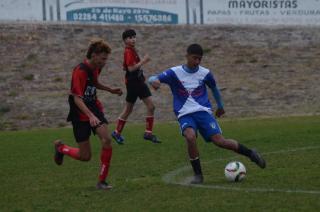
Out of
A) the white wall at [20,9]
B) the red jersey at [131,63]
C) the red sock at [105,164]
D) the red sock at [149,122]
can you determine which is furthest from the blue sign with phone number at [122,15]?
the red sock at [105,164]

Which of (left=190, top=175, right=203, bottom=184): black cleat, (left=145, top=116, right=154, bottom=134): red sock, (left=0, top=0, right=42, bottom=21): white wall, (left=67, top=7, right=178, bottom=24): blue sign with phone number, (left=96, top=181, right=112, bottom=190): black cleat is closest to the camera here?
(left=96, top=181, right=112, bottom=190): black cleat

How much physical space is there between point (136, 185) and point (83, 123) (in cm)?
100

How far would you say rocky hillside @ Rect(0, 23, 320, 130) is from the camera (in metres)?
29.3

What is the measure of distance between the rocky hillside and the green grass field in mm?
11715

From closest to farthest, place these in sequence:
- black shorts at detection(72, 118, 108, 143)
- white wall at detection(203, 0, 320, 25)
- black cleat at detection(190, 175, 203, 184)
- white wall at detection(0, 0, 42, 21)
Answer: black shorts at detection(72, 118, 108, 143) < black cleat at detection(190, 175, 203, 184) < white wall at detection(0, 0, 42, 21) < white wall at detection(203, 0, 320, 25)

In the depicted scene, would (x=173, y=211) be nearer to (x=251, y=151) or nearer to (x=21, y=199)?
(x=21, y=199)

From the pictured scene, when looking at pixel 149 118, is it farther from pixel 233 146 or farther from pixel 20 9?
pixel 20 9

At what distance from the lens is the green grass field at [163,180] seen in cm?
841

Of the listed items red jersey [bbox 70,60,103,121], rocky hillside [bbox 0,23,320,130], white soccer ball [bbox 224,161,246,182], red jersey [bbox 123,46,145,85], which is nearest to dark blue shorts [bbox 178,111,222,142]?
white soccer ball [bbox 224,161,246,182]

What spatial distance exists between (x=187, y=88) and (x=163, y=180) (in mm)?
1237

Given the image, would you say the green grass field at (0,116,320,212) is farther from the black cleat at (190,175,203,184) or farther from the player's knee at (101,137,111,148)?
the player's knee at (101,137,111,148)

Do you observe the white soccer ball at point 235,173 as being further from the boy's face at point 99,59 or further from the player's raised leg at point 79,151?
the boy's face at point 99,59

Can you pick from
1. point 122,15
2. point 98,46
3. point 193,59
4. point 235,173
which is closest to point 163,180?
point 235,173

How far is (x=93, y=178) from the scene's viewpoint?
36.8 ft
